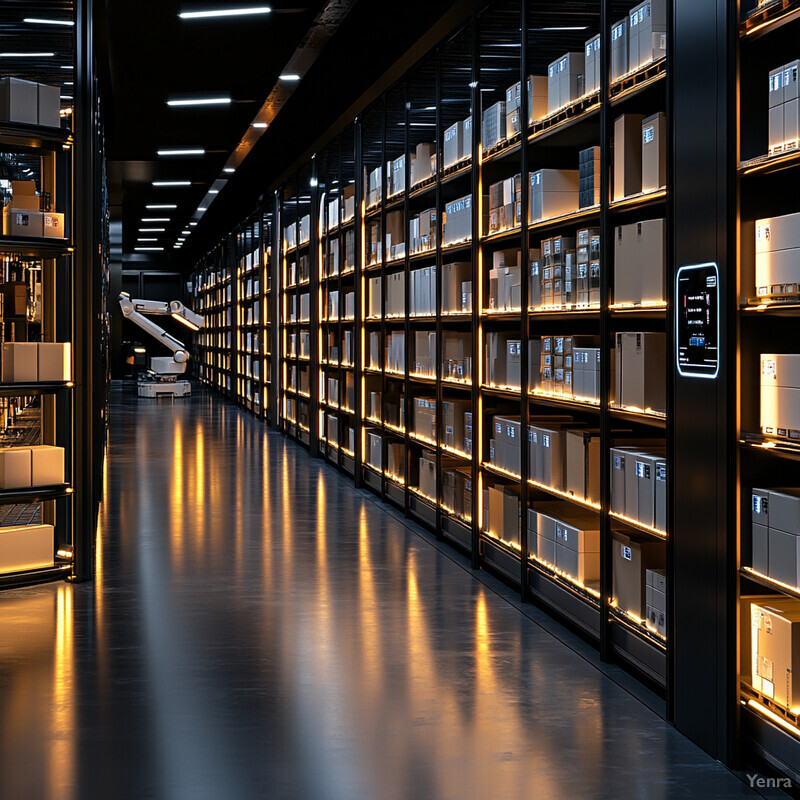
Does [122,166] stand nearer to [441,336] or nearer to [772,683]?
[441,336]

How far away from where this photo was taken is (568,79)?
17.0 ft

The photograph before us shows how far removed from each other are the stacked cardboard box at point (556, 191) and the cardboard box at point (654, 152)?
45.7 inches

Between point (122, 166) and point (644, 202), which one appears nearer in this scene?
point (644, 202)

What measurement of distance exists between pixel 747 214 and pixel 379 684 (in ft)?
7.76

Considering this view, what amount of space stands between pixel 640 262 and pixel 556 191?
133 centimetres

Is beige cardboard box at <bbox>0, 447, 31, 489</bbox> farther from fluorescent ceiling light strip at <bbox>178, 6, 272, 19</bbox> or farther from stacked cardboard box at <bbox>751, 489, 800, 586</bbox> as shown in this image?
stacked cardboard box at <bbox>751, 489, 800, 586</bbox>

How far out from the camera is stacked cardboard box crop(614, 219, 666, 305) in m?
4.09

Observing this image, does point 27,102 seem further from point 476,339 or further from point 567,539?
point 567,539

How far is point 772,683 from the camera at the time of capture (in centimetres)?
323

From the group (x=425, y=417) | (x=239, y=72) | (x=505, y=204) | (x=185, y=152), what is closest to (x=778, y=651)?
(x=505, y=204)

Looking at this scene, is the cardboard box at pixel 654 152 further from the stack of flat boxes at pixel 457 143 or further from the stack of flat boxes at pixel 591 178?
the stack of flat boxes at pixel 457 143

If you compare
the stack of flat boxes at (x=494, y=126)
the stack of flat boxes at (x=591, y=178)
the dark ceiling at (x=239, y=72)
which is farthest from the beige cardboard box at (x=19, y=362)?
the dark ceiling at (x=239, y=72)

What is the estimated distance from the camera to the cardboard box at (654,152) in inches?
163

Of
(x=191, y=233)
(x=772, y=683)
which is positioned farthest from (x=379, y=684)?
(x=191, y=233)
